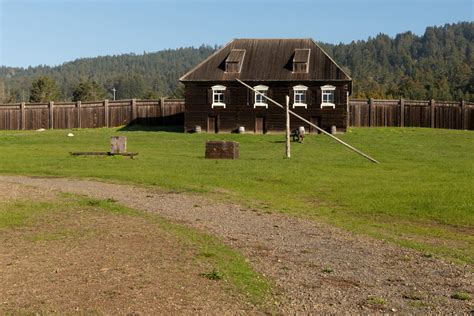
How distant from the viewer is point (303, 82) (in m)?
55.3

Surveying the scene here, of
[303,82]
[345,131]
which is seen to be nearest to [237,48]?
[303,82]

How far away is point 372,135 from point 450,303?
144 feet

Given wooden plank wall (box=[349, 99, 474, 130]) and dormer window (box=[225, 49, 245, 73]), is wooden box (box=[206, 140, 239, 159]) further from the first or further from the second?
wooden plank wall (box=[349, 99, 474, 130])

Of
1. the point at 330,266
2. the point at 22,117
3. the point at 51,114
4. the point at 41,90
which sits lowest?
the point at 330,266

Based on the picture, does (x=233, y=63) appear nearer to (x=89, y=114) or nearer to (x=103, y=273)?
(x=89, y=114)

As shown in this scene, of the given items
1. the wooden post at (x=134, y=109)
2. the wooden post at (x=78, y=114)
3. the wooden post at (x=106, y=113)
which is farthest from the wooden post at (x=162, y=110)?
the wooden post at (x=78, y=114)

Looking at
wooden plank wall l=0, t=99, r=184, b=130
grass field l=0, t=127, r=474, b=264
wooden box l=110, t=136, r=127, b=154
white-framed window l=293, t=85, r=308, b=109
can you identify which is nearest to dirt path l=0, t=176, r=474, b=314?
grass field l=0, t=127, r=474, b=264

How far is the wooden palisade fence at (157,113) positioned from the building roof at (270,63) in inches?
262

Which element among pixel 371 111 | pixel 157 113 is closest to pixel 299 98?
pixel 371 111

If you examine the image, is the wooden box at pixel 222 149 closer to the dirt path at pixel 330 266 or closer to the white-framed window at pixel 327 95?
the dirt path at pixel 330 266

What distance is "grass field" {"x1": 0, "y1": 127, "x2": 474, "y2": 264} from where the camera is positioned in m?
15.7

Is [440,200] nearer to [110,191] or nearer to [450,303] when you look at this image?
[110,191]

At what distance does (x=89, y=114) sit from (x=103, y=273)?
5514 cm

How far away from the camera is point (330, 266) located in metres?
10.3
